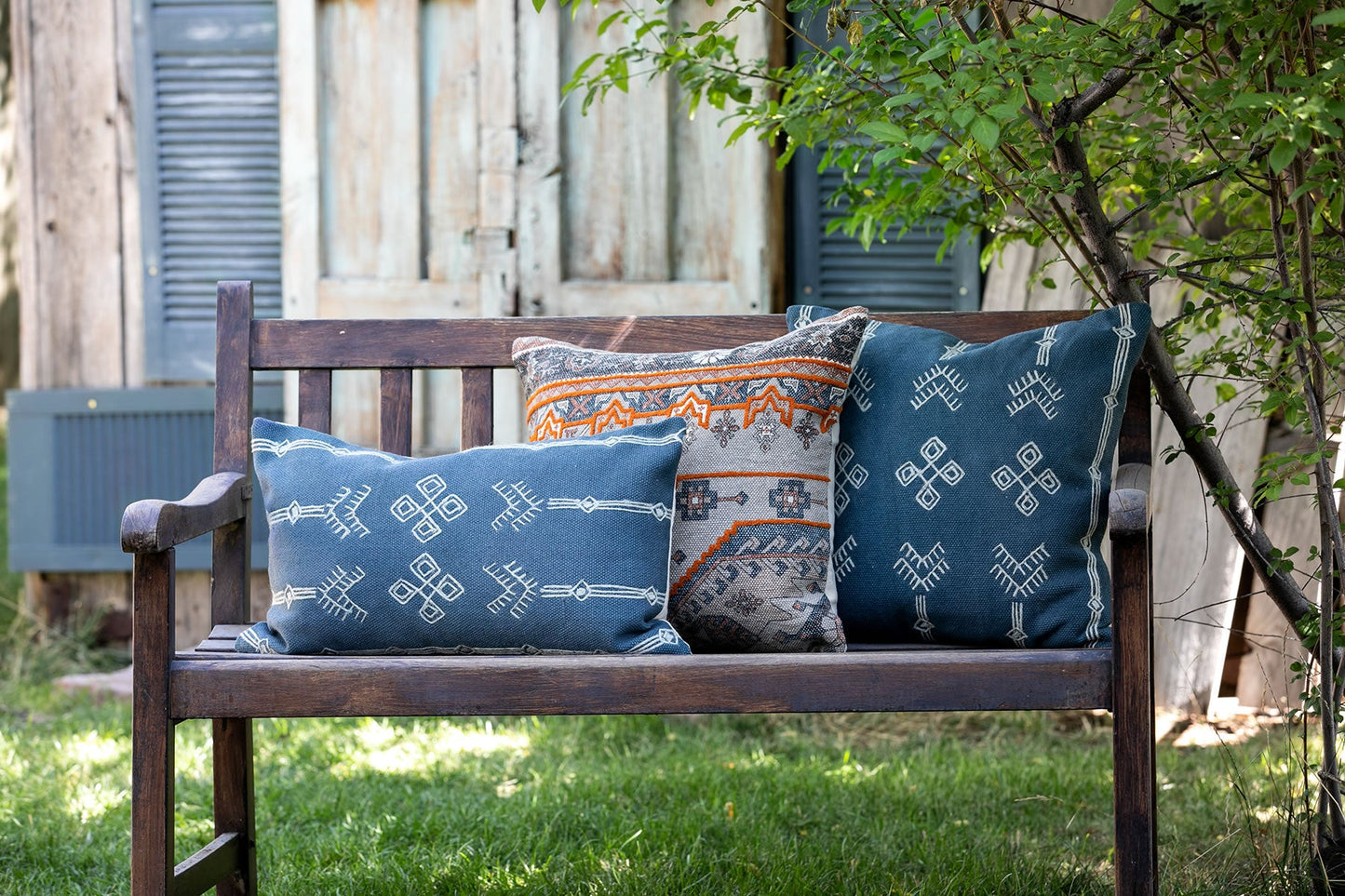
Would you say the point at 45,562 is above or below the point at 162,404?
below

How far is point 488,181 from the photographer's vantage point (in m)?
3.38

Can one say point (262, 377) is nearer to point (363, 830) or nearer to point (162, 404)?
point (162, 404)

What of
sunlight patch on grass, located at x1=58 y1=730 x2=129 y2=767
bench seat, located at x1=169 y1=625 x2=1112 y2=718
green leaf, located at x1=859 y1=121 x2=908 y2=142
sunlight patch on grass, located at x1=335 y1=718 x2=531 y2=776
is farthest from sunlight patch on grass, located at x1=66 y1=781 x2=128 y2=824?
green leaf, located at x1=859 y1=121 x2=908 y2=142

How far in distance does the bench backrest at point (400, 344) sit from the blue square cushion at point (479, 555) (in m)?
0.38

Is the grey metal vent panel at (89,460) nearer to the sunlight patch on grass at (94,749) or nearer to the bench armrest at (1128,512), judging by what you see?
the sunlight patch on grass at (94,749)

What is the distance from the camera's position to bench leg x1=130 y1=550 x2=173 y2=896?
1404 millimetres

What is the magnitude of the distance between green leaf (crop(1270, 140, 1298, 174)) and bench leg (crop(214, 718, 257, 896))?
63.3 inches

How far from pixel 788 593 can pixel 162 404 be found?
2.79 metres

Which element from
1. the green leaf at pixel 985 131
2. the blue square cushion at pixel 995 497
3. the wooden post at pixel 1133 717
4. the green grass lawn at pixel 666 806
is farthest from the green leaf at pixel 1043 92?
the green grass lawn at pixel 666 806

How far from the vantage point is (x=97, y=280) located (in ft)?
12.3

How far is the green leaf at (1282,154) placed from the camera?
4.18 feet

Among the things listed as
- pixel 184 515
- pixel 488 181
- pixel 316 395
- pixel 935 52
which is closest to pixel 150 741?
pixel 184 515

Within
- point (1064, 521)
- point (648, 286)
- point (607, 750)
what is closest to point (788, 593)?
point (1064, 521)

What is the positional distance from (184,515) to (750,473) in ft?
2.44
